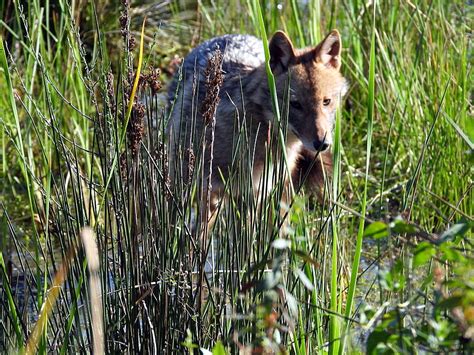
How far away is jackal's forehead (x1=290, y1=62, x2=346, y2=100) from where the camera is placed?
16.3ft

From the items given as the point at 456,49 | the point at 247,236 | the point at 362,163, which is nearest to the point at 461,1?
the point at 456,49

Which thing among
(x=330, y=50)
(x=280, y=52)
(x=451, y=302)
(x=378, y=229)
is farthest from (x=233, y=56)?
(x=451, y=302)

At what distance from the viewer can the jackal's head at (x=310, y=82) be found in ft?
15.9

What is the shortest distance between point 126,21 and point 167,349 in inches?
39.5

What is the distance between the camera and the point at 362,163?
19.4ft

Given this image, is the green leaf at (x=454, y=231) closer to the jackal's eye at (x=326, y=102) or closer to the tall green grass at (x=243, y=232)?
the tall green grass at (x=243, y=232)

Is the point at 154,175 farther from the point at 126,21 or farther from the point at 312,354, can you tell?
the point at 312,354

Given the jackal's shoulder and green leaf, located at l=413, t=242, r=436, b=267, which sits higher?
green leaf, located at l=413, t=242, r=436, b=267

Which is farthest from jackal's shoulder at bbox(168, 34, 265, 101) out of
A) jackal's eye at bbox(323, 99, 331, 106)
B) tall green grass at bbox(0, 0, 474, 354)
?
jackal's eye at bbox(323, 99, 331, 106)

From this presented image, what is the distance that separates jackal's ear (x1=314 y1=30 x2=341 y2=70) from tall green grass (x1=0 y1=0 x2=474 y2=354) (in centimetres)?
32

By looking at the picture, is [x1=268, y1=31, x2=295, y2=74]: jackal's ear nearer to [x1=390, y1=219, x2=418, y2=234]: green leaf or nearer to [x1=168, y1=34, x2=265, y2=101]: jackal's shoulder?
[x1=168, y1=34, x2=265, y2=101]: jackal's shoulder

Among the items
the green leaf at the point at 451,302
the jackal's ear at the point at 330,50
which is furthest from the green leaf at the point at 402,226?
the jackal's ear at the point at 330,50

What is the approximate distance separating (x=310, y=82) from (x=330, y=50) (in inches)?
9.7

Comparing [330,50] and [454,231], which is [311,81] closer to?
[330,50]
